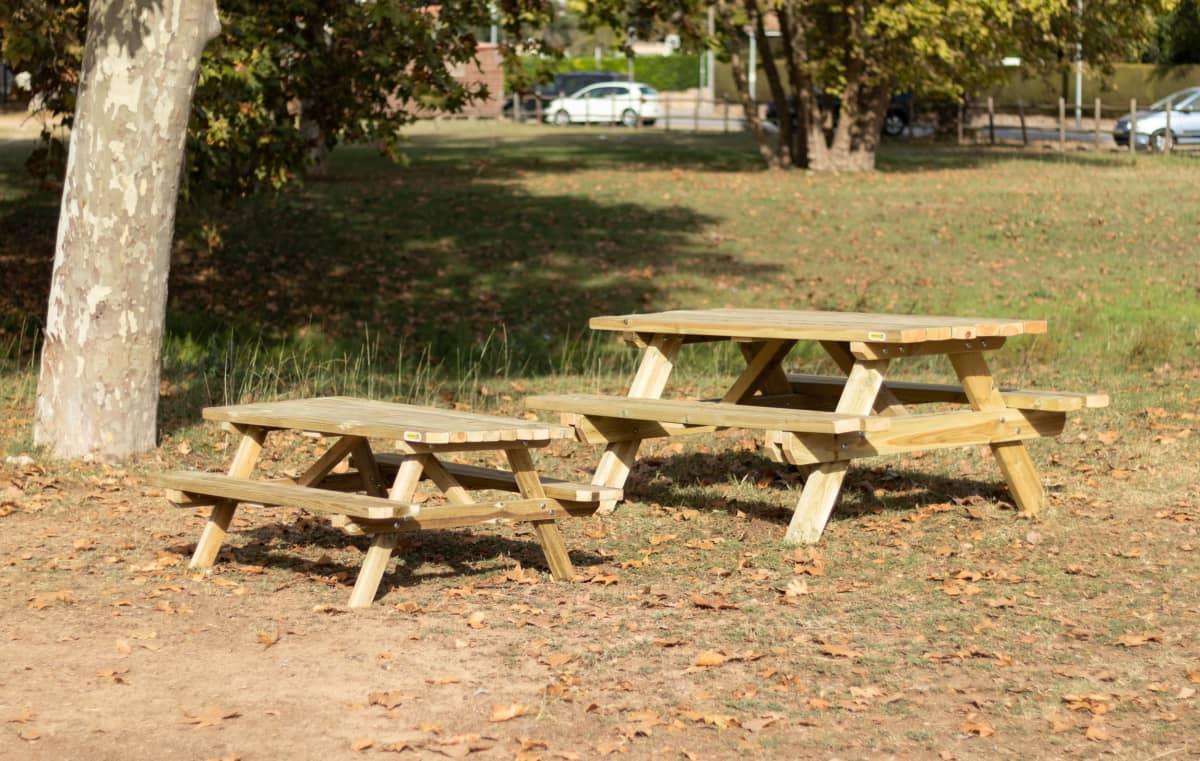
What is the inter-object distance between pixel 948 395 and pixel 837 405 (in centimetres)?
89

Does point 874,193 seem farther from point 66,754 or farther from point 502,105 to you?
point 502,105

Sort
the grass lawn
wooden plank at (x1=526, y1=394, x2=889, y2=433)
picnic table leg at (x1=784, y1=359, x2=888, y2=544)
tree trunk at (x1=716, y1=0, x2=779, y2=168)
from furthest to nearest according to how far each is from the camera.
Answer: tree trunk at (x1=716, y1=0, x2=779, y2=168) < picnic table leg at (x1=784, y1=359, x2=888, y2=544) < wooden plank at (x1=526, y1=394, x2=889, y2=433) < the grass lawn

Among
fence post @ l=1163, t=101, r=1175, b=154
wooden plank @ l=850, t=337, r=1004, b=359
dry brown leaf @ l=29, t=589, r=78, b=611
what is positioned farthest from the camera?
fence post @ l=1163, t=101, r=1175, b=154

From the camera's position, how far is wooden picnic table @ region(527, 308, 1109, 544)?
24.2ft

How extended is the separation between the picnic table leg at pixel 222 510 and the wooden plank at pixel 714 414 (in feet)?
4.41

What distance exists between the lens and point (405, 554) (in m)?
7.64

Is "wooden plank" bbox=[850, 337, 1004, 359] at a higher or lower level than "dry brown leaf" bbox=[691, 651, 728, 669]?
higher

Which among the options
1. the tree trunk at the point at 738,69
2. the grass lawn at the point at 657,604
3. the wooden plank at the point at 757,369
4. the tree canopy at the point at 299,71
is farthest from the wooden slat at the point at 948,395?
the tree trunk at the point at 738,69

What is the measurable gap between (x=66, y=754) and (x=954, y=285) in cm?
1721

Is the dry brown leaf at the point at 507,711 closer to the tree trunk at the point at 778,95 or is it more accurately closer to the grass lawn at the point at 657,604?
the grass lawn at the point at 657,604

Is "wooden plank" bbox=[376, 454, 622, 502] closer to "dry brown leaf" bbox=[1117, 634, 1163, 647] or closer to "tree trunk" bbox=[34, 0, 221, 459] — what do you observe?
"dry brown leaf" bbox=[1117, 634, 1163, 647]

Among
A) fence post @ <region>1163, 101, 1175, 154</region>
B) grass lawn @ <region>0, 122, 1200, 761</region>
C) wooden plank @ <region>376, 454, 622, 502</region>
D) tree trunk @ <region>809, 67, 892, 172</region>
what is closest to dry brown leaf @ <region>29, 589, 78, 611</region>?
grass lawn @ <region>0, 122, 1200, 761</region>

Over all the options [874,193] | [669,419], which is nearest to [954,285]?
[874,193]

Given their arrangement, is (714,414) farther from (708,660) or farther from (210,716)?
(210,716)
